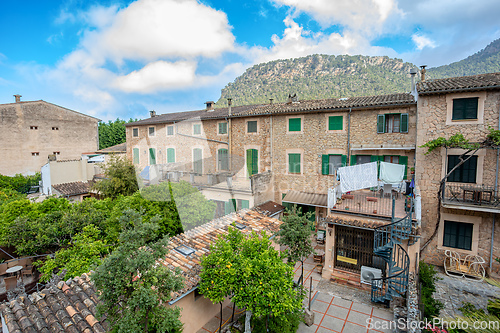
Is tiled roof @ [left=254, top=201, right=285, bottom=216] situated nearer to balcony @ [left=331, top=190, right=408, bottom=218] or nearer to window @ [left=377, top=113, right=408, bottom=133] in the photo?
balcony @ [left=331, top=190, right=408, bottom=218]

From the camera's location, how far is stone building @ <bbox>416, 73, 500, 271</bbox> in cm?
1158

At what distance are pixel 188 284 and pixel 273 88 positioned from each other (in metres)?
56.9

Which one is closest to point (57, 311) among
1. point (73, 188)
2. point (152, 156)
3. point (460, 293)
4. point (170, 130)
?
point (460, 293)

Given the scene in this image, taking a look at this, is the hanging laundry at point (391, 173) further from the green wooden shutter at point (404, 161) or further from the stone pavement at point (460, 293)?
the stone pavement at point (460, 293)

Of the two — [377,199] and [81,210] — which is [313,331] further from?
[81,210]

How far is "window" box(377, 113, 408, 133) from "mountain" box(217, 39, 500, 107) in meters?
29.7

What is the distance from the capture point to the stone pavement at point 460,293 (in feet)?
31.3

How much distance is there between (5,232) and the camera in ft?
37.3

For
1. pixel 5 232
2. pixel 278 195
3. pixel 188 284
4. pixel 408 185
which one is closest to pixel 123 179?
pixel 5 232

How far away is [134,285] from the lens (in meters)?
4.96

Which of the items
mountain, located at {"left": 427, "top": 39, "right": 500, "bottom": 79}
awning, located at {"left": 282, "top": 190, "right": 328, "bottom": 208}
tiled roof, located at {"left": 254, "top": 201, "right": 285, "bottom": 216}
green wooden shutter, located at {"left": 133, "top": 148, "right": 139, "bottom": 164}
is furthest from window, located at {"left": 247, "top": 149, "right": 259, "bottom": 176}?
mountain, located at {"left": 427, "top": 39, "right": 500, "bottom": 79}

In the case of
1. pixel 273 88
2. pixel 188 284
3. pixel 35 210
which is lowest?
pixel 188 284

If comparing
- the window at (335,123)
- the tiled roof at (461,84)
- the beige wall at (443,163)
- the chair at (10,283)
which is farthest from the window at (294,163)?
the chair at (10,283)

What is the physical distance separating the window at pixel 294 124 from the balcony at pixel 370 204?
5.59 metres
